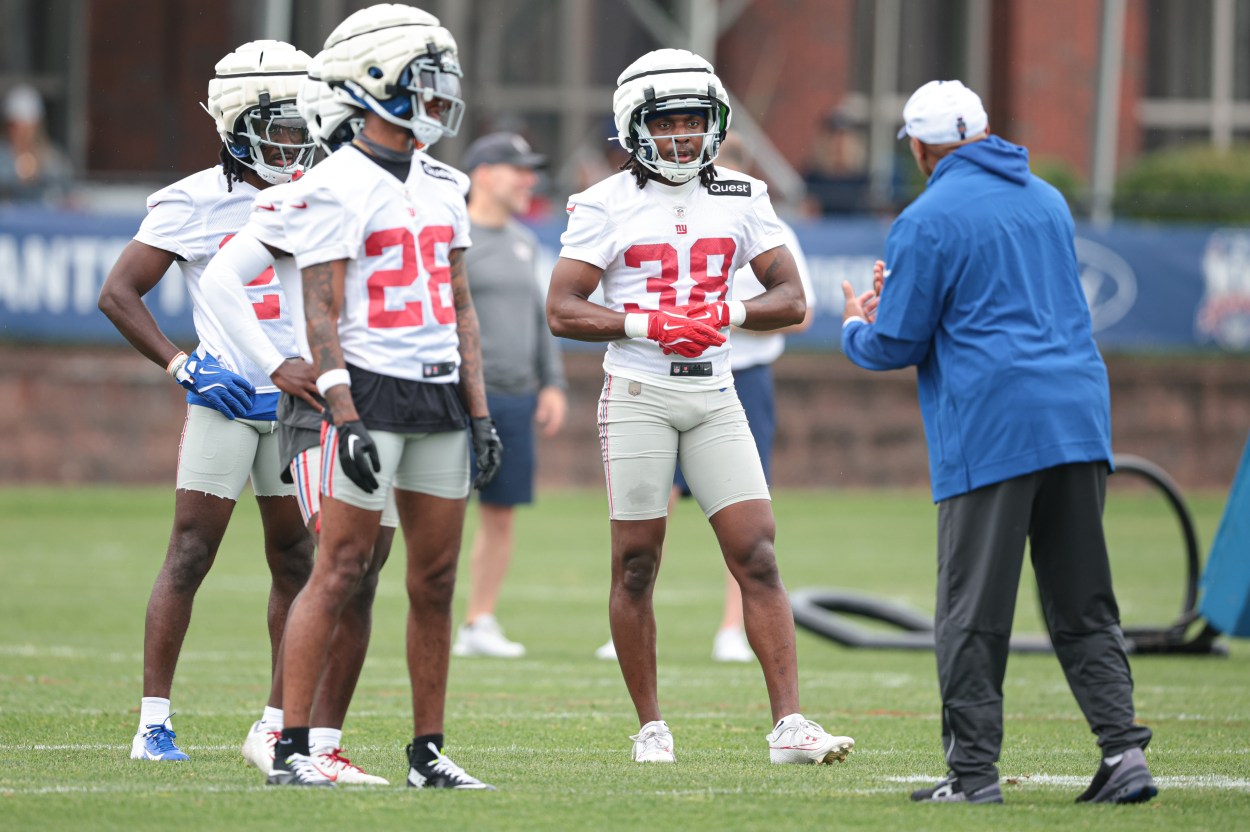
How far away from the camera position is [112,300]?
279 inches

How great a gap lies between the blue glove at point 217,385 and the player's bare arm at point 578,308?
3.67 ft

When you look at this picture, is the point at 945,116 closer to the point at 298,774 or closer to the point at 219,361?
the point at 219,361

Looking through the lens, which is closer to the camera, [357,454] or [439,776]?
[357,454]

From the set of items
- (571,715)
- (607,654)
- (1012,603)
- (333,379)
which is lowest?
(607,654)

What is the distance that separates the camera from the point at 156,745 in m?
6.86

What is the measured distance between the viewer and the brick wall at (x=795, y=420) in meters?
19.6

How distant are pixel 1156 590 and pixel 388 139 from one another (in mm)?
9693

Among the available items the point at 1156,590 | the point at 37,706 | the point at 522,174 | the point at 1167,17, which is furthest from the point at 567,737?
the point at 1167,17

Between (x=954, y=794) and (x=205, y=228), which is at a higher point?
(x=205, y=228)

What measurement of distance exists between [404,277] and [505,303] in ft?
16.6

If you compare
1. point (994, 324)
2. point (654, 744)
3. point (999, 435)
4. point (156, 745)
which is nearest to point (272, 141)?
point (156, 745)

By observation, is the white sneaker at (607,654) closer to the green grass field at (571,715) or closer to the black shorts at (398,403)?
the green grass field at (571,715)

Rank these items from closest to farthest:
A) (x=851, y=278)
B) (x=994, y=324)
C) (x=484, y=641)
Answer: (x=994, y=324) → (x=484, y=641) → (x=851, y=278)

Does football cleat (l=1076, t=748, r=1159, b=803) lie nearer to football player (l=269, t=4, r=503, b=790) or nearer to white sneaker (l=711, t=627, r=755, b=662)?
football player (l=269, t=4, r=503, b=790)
